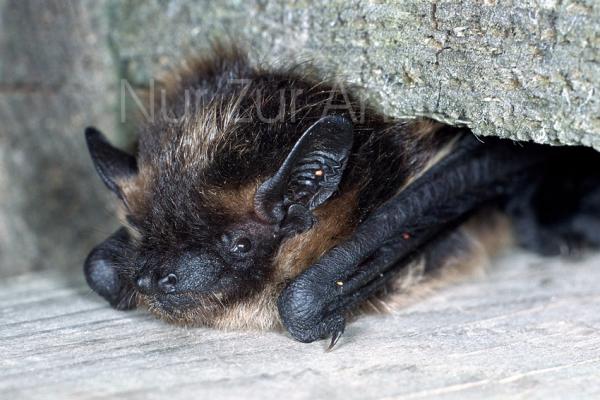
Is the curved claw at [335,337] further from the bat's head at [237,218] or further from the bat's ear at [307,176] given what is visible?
the bat's ear at [307,176]

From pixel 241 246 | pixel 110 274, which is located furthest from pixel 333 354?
pixel 110 274

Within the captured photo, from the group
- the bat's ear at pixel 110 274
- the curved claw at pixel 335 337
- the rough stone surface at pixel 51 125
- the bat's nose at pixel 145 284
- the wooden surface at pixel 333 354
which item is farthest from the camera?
the rough stone surface at pixel 51 125

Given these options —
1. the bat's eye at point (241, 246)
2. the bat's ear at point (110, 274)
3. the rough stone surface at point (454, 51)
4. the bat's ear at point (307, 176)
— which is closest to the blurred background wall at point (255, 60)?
the rough stone surface at point (454, 51)

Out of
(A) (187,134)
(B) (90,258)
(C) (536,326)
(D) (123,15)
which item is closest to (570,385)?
(C) (536,326)

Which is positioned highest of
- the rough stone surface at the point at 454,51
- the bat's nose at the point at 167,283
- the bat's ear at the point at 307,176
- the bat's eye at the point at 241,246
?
the rough stone surface at the point at 454,51

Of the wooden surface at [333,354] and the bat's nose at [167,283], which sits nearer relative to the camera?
the wooden surface at [333,354]

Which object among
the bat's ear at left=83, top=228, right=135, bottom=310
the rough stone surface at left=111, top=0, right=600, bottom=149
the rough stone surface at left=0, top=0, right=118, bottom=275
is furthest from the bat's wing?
Result: the rough stone surface at left=0, top=0, right=118, bottom=275

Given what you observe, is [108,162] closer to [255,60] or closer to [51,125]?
[255,60]

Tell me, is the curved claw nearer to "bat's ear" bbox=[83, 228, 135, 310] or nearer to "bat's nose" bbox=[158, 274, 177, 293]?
"bat's nose" bbox=[158, 274, 177, 293]
